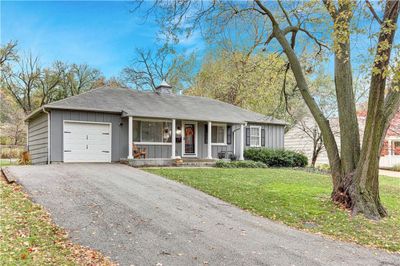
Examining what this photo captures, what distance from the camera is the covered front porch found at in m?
16.2

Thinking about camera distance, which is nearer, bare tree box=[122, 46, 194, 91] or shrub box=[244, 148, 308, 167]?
shrub box=[244, 148, 308, 167]

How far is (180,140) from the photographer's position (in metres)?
17.8

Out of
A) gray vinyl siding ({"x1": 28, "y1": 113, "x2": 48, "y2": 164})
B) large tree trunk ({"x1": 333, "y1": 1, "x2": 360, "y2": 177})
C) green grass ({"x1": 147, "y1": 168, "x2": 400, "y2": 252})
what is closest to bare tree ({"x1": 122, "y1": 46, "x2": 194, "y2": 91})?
gray vinyl siding ({"x1": 28, "y1": 113, "x2": 48, "y2": 164})

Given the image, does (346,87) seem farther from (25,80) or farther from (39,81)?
(25,80)

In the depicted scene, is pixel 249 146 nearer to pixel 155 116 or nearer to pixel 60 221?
pixel 155 116

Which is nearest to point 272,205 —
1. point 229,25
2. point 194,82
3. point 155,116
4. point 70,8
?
point 229,25

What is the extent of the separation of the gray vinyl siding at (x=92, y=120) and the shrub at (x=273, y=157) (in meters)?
7.16

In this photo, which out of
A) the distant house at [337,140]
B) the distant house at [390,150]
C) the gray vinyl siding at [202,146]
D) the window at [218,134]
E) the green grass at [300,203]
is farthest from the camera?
the distant house at [390,150]

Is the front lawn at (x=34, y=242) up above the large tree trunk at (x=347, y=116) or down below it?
below

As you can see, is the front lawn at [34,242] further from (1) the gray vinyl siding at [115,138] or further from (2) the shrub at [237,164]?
(2) the shrub at [237,164]

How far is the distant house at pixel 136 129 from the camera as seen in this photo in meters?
15.0

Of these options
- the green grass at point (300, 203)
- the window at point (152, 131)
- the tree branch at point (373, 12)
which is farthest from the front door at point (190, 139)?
the tree branch at point (373, 12)

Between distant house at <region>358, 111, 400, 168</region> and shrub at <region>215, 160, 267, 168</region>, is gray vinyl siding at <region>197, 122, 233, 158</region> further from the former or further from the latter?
distant house at <region>358, 111, 400, 168</region>

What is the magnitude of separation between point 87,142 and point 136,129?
236 centimetres
